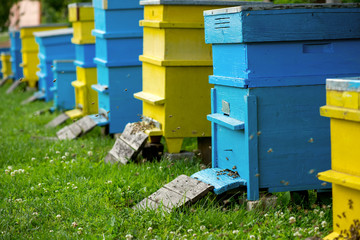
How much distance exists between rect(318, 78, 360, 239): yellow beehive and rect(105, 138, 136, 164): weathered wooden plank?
2.66 metres

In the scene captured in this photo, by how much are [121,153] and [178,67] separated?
1.09m

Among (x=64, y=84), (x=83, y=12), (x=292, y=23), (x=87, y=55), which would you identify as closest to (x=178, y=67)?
(x=292, y=23)

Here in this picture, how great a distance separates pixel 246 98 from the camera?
148 inches

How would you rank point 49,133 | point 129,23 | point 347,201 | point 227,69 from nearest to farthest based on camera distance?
point 347,201 < point 227,69 < point 129,23 < point 49,133

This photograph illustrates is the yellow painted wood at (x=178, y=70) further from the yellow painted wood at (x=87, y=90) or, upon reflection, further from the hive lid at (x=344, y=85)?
the yellow painted wood at (x=87, y=90)

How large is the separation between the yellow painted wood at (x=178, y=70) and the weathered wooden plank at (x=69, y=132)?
1916 millimetres

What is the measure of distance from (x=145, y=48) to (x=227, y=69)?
1778 millimetres

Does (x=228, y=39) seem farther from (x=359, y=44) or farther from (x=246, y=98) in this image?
(x=359, y=44)

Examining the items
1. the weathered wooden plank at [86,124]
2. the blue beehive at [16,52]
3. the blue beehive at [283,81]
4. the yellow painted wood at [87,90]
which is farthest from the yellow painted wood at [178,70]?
the blue beehive at [16,52]

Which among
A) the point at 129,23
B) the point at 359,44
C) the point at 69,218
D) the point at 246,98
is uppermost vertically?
the point at 129,23

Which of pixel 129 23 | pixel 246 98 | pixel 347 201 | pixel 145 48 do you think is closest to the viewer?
pixel 347 201

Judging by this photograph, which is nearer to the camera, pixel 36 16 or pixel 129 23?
pixel 129 23

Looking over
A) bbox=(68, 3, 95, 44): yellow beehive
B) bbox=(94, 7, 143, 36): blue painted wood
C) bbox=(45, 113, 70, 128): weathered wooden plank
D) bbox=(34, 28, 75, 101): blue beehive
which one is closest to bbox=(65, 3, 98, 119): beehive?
bbox=(68, 3, 95, 44): yellow beehive

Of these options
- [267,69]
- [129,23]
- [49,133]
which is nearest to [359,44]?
[267,69]
